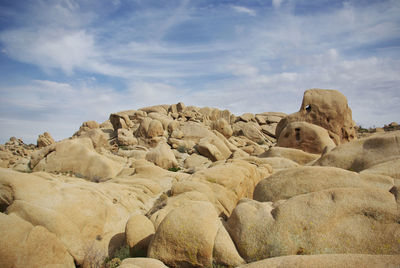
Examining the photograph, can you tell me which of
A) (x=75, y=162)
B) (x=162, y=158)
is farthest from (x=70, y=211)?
(x=162, y=158)

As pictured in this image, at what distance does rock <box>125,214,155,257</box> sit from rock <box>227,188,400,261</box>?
262 centimetres

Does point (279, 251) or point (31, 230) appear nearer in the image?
point (279, 251)

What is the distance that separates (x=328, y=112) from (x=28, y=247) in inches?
755

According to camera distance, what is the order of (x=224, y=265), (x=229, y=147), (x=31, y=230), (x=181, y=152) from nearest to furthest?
(x=224, y=265), (x=31, y=230), (x=181, y=152), (x=229, y=147)

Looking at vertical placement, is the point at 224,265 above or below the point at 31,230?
below

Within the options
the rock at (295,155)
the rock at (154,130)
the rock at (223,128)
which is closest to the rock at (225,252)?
the rock at (295,155)

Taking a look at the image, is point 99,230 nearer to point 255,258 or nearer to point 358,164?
point 255,258

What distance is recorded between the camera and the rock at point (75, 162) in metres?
14.9

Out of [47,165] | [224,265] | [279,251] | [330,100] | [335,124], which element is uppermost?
[330,100]

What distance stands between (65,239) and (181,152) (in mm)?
19891

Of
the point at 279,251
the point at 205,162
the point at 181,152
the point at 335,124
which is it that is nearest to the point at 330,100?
the point at 335,124

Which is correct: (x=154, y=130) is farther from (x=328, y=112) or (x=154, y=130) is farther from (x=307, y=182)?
(x=307, y=182)

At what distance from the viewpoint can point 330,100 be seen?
1933 centimetres

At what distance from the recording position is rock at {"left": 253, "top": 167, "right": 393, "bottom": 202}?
264 inches
